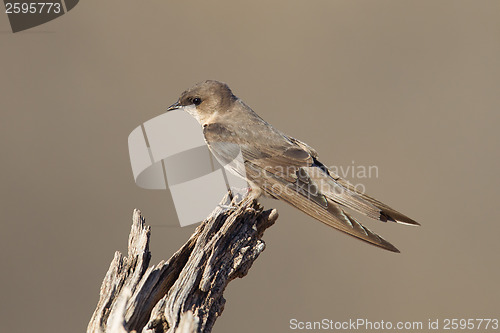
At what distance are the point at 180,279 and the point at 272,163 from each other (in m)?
1.47

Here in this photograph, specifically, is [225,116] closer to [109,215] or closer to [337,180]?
[337,180]

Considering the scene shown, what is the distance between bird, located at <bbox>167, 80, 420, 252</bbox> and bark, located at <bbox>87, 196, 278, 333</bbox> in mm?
636

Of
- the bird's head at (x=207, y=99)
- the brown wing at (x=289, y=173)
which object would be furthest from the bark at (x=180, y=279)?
the bird's head at (x=207, y=99)

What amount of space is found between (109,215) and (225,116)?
2.62 metres

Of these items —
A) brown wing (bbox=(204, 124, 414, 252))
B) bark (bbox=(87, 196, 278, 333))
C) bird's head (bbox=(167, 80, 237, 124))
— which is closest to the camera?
bark (bbox=(87, 196, 278, 333))

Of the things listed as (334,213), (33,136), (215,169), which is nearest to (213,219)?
(334,213)

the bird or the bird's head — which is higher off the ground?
the bird's head

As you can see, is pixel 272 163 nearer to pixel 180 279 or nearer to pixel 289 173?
pixel 289 173

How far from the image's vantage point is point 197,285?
3172 millimetres

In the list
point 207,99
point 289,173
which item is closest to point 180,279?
point 289,173

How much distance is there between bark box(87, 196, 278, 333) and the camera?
3012 mm

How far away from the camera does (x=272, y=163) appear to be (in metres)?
4.41

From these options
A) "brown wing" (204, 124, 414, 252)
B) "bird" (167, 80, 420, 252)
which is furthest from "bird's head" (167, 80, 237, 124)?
"brown wing" (204, 124, 414, 252)

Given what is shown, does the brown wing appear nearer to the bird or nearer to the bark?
the bird
